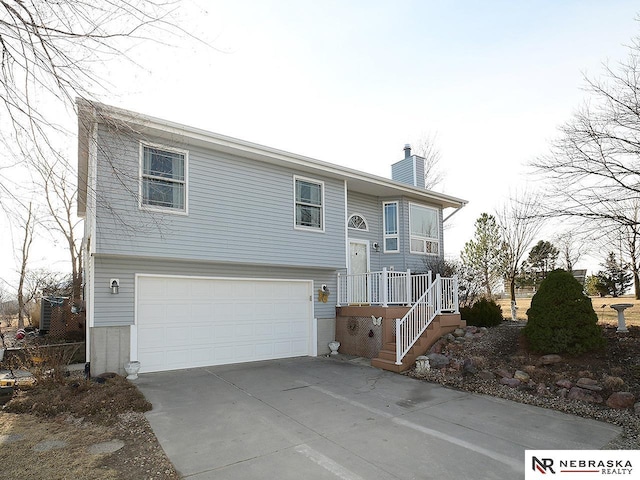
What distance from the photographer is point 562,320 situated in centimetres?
743

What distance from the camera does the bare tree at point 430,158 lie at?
73.0 ft

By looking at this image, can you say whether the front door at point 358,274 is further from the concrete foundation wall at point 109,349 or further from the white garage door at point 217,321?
the concrete foundation wall at point 109,349

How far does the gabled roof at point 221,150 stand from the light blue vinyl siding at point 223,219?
0.74 feet

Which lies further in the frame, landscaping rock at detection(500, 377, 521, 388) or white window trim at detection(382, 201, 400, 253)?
white window trim at detection(382, 201, 400, 253)

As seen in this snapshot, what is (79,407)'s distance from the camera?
538 cm

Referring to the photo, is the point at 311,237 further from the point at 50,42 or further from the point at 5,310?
the point at 5,310

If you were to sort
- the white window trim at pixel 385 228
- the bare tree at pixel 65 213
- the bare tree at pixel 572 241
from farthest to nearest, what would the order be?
the white window trim at pixel 385 228 → the bare tree at pixel 572 241 → the bare tree at pixel 65 213

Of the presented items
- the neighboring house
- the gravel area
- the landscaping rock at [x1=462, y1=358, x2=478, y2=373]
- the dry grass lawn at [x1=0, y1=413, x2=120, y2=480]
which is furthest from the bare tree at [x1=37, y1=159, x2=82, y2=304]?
the landscaping rock at [x1=462, y1=358, x2=478, y2=373]

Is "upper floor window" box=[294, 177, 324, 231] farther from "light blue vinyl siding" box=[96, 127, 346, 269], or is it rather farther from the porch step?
the porch step

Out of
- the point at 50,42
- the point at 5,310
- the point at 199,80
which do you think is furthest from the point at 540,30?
the point at 5,310

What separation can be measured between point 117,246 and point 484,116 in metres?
9.01

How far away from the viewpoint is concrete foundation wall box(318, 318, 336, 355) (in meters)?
10.5

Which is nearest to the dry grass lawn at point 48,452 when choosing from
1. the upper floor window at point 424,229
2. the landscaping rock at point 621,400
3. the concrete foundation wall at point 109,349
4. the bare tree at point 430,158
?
the concrete foundation wall at point 109,349

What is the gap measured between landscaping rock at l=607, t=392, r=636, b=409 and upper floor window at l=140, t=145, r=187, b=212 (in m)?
8.09
